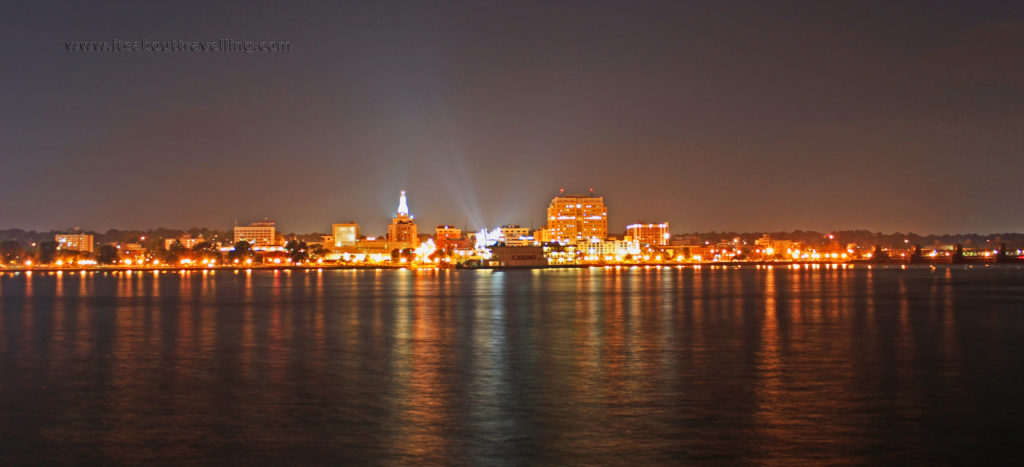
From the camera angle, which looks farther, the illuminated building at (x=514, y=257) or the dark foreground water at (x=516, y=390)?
the illuminated building at (x=514, y=257)

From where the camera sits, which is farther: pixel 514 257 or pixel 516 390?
pixel 514 257

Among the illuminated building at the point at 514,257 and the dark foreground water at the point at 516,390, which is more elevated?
the illuminated building at the point at 514,257

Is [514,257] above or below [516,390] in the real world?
above

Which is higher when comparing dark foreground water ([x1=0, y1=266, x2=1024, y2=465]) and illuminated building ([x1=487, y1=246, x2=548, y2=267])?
illuminated building ([x1=487, y1=246, x2=548, y2=267])

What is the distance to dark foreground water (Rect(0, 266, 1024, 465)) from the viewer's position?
12.4 metres

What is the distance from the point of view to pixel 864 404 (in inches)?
618

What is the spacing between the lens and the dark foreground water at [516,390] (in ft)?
40.7

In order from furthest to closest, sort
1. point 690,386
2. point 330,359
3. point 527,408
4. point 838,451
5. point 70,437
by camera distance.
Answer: point 330,359
point 690,386
point 527,408
point 70,437
point 838,451

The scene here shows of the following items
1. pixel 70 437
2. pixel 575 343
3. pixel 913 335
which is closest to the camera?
pixel 70 437

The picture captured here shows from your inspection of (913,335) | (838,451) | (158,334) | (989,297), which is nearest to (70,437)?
(838,451)

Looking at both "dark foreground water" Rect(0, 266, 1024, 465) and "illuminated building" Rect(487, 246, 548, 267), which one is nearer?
"dark foreground water" Rect(0, 266, 1024, 465)

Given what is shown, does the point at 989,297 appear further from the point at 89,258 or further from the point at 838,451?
the point at 89,258

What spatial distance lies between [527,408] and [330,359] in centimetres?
894

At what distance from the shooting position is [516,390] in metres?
17.5
